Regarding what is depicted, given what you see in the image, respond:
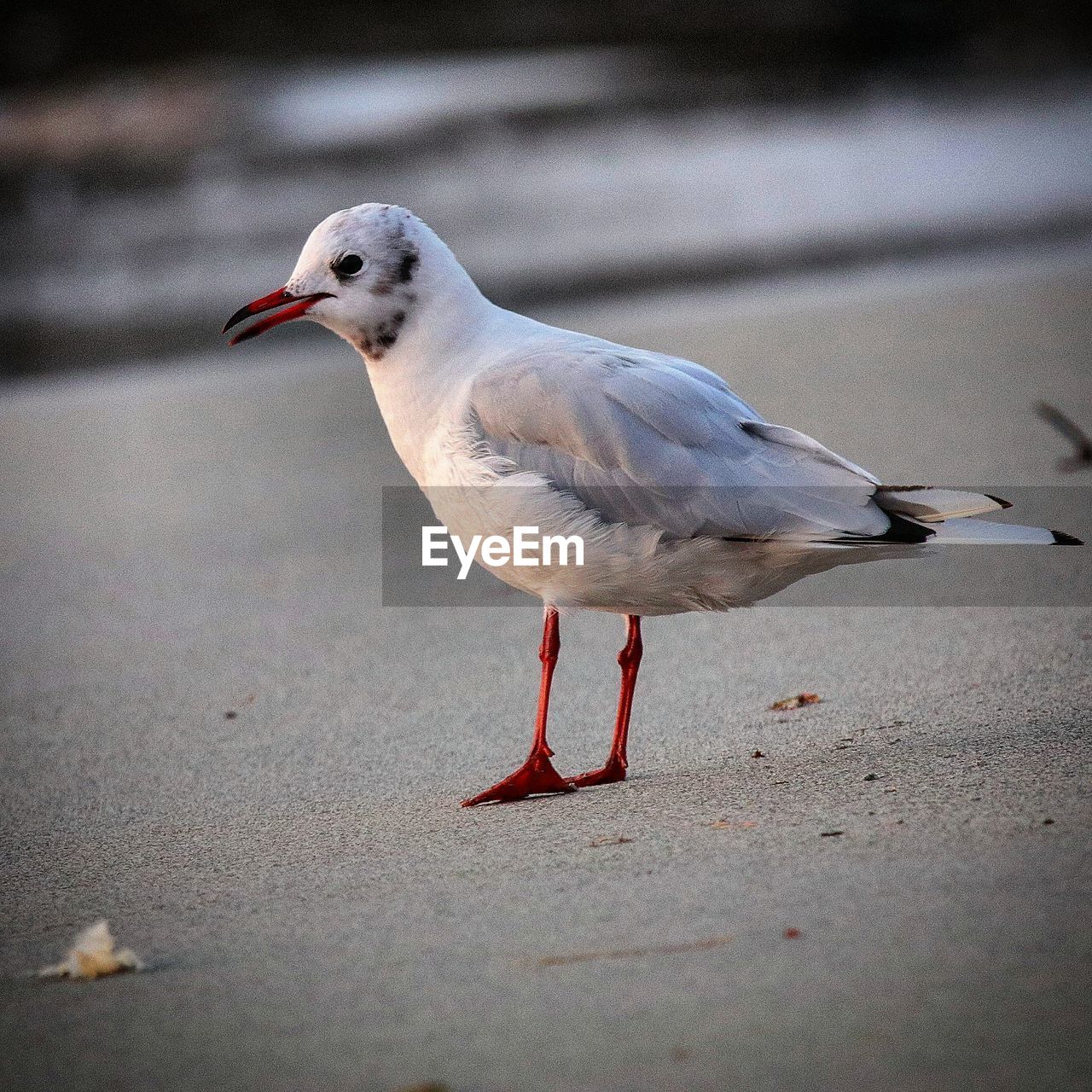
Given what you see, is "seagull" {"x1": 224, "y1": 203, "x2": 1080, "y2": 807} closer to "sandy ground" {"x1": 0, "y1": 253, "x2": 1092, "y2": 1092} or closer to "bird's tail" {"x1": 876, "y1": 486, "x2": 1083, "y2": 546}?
"bird's tail" {"x1": 876, "y1": 486, "x2": 1083, "y2": 546}

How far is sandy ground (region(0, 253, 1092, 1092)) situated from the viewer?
1.92 m

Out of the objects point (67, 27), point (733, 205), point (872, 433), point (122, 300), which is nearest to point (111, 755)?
point (872, 433)

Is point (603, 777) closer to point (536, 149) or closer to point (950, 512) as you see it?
point (950, 512)

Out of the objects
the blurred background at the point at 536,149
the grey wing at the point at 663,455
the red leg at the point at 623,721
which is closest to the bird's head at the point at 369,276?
the grey wing at the point at 663,455

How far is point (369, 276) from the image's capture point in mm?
3297

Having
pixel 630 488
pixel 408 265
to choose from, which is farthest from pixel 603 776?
pixel 408 265

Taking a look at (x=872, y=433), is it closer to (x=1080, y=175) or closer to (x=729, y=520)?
(x=729, y=520)

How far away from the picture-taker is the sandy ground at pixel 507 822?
1924 millimetres

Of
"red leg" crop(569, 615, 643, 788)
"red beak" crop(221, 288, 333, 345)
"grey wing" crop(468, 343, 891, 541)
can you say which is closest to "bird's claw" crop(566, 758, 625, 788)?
"red leg" crop(569, 615, 643, 788)

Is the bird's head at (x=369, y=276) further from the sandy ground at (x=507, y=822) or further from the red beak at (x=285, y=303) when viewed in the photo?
the sandy ground at (x=507, y=822)

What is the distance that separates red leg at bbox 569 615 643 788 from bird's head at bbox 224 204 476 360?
0.79 meters

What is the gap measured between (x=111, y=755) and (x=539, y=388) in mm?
1302

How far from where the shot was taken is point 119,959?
7.39ft

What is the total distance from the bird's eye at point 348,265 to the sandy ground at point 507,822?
1.00 meters
